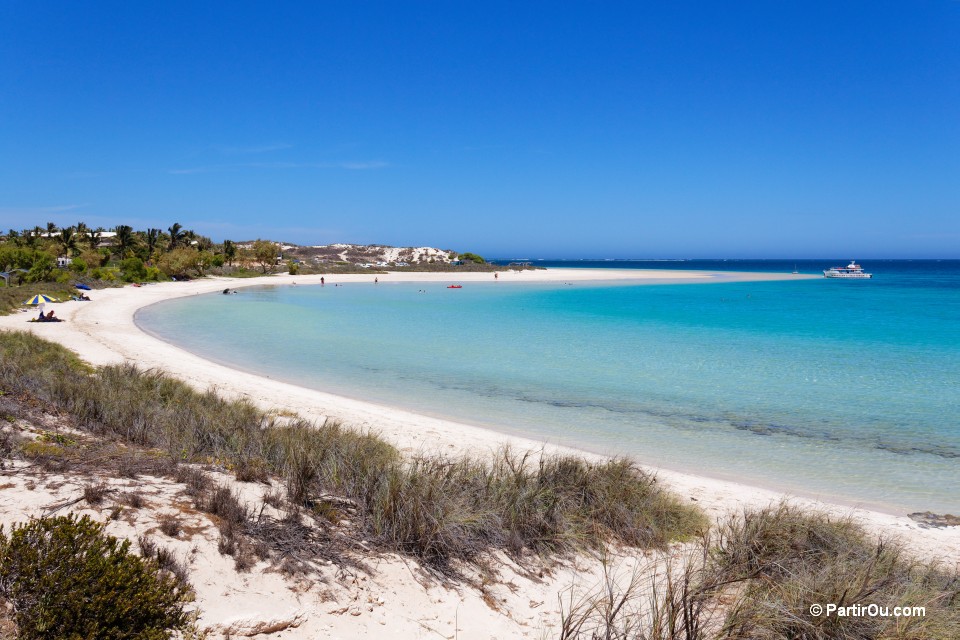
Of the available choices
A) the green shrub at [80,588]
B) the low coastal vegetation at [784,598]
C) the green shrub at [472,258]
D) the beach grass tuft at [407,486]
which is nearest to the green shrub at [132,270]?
the beach grass tuft at [407,486]

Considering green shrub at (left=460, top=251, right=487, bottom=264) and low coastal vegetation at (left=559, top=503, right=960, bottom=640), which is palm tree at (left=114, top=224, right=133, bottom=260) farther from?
low coastal vegetation at (left=559, top=503, right=960, bottom=640)

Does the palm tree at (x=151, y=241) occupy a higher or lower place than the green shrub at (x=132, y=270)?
higher

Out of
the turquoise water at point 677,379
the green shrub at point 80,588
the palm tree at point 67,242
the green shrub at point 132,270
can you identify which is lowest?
the turquoise water at point 677,379

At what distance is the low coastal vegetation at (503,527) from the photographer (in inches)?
118

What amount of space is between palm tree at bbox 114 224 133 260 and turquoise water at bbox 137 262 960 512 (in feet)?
101

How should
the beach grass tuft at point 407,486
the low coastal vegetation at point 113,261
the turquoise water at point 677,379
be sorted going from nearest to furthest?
the beach grass tuft at point 407,486
the turquoise water at point 677,379
the low coastal vegetation at point 113,261

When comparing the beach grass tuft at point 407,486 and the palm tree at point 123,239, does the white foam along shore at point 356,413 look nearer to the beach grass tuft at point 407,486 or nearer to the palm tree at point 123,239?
the beach grass tuft at point 407,486

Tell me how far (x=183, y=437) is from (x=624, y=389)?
9.55 m

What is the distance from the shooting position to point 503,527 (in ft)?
14.2

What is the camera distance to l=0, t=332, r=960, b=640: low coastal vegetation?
9.86 feet

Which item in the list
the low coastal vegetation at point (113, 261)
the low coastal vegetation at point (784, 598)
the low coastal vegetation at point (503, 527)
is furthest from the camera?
the low coastal vegetation at point (113, 261)

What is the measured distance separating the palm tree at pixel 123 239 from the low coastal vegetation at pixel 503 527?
56.6 meters

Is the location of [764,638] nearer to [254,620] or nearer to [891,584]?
[891,584]

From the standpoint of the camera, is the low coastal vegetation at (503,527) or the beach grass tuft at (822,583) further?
the low coastal vegetation at (503,527)
